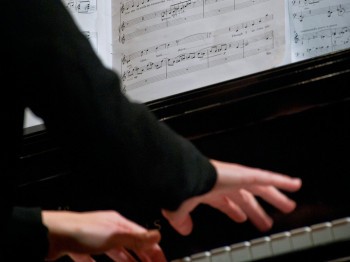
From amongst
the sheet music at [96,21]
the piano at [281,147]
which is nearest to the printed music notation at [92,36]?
the sheet music at [96,21]

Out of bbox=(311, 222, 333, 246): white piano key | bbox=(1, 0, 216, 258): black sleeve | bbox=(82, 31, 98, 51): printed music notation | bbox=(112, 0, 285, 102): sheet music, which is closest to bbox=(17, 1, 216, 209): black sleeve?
bbox=(1, 0, 216, 258): black sleeve

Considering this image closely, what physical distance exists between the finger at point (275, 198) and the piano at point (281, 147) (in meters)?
0.02

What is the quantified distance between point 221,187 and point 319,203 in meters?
0.19

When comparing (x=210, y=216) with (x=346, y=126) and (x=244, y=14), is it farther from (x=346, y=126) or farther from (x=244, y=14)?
(x=244, y=14)

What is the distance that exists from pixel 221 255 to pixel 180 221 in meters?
0.10

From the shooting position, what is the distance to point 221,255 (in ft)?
3.45

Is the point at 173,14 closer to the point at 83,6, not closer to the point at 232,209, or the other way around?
the point at 83,6

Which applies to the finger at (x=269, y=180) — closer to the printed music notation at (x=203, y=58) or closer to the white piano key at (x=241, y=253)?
the white piano key at (x=241, y=253)

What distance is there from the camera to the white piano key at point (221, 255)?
105cm

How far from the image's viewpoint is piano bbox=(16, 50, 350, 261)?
102 cm

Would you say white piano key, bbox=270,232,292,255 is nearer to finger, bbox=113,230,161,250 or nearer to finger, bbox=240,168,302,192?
finger, bbox=240,168,302,192

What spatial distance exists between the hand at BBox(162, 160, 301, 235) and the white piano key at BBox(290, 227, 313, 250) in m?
0.04

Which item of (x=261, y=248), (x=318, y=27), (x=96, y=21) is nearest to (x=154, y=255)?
(x=261, y=248)

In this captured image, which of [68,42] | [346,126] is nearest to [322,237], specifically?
[346,126]
